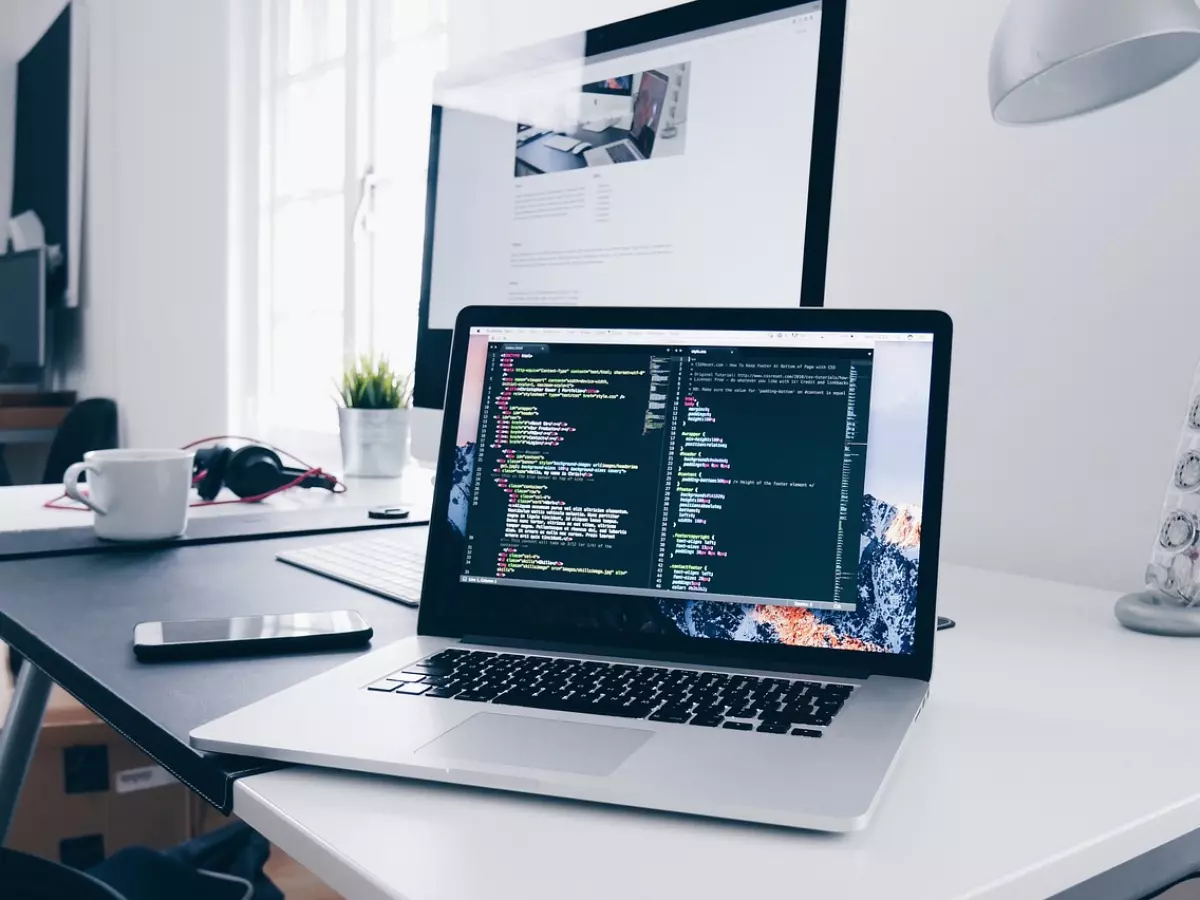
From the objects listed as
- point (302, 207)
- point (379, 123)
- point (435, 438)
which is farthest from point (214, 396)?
point (435, 438)

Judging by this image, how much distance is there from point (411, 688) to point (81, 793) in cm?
101

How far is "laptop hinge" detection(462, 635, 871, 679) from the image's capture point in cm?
56

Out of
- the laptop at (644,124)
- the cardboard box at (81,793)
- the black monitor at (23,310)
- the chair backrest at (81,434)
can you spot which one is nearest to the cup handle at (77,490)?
the cardboard box at (81,793)

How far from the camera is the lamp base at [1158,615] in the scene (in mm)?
693

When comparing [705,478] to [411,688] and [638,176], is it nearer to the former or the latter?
[411,688]

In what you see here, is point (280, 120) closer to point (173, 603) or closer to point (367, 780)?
point (173, 603)

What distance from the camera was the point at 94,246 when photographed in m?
3.47

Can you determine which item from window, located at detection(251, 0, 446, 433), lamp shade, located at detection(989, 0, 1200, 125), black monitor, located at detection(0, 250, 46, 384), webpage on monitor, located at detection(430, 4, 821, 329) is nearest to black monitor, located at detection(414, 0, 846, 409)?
webpage on monitor, located at detection(430, 4, 821, 329)

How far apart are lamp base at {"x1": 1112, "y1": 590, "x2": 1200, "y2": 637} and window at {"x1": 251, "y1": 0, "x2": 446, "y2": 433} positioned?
160 centimetres

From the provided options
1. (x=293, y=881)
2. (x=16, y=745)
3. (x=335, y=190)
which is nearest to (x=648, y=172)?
(x=16, y=745)

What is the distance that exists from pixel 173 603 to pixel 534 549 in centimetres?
28

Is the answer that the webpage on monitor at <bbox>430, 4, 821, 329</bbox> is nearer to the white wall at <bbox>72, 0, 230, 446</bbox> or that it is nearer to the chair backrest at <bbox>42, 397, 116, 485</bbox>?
the white wall at <bbox>72, 0, 230, 446</bbox>

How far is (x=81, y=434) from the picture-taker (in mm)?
3090

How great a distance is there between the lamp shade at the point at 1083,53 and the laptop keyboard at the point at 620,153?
29cm
